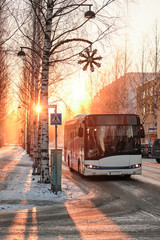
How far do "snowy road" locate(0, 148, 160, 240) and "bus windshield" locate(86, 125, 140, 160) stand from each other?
2314 millimetres

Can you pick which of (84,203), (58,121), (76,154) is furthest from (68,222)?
(76,154)

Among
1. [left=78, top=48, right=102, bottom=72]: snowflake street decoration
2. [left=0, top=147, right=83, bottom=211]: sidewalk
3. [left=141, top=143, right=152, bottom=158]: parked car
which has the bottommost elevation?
[left=0, top=147, right=83, bottom=211]: sidewalk

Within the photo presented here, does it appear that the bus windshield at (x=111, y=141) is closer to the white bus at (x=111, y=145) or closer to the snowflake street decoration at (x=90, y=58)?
the white bus at (x=111, y=145)

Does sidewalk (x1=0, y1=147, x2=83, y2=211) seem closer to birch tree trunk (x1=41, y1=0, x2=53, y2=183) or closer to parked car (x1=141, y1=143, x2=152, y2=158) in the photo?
birch tree trunk (x1=41, y1=0, x2=53, y2=183)

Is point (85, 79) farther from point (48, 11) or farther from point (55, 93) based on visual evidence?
point (55, 93)

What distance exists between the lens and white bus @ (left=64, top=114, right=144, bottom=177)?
1593 centimetres

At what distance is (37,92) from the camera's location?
19.6 m

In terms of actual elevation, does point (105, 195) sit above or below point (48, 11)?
below

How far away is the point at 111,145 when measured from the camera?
16.0 metres

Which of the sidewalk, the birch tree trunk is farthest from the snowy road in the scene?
the birch tree trunk

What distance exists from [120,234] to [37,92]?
1370cm

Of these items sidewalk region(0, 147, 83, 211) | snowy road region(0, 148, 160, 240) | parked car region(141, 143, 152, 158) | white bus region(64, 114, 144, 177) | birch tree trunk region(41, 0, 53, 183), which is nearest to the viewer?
snowy road region(0, 148, 160, 240)

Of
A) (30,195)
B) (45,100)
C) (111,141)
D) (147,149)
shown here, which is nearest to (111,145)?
(111,141)

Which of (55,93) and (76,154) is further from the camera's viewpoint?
(55,93)
